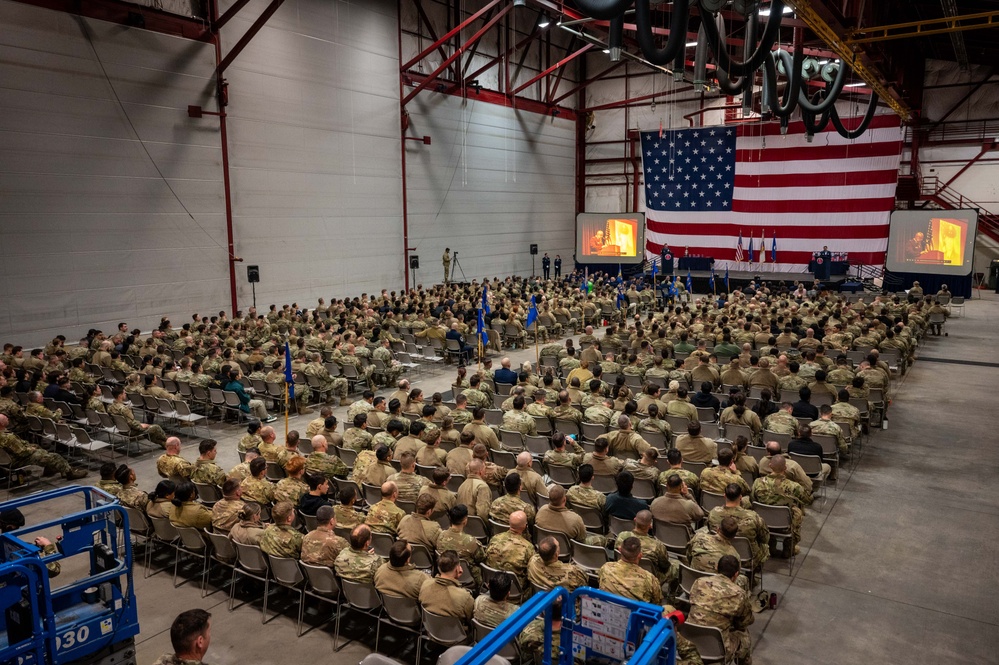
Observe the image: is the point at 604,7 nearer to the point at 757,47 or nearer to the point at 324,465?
the point at 757,47

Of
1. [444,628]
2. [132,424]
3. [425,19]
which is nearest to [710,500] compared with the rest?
[444,628]

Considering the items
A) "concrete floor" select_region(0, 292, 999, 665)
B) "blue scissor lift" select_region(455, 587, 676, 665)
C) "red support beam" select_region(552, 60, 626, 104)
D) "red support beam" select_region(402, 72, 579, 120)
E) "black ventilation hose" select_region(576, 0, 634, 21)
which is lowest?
"concrete floor" select_region(0, 292, 999, 665)

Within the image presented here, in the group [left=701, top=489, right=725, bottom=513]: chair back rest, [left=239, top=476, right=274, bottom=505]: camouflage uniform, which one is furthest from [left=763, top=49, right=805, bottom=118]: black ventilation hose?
[left=239, top=476, right=274, bottom=505]: camouflage uniform

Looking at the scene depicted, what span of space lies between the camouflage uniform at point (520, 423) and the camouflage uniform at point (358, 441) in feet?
6.41

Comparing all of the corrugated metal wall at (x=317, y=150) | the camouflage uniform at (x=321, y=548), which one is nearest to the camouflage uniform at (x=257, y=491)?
the camouflage uniform at (x=321, y=548)

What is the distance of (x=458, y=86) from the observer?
91.8ft

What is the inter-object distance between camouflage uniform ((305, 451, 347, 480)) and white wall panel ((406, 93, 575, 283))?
1952cm

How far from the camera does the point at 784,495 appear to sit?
6.88 m

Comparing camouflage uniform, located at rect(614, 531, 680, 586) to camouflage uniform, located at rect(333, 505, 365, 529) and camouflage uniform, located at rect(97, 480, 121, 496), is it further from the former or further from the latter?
camouflage uniform, located at rect(97, 480, 121, 496)

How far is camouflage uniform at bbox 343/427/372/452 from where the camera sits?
337 inches

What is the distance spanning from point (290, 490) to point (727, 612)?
14.5 feet

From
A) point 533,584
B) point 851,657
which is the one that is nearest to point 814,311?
point 851,657

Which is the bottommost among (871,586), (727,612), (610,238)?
(871,586)

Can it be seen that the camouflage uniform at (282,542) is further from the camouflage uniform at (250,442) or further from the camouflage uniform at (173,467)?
the camouflage uniform at (250,442)
